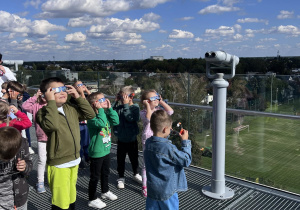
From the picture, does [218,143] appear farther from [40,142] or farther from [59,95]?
[40,142]

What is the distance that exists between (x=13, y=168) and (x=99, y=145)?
1122 mm

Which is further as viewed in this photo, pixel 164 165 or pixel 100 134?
pixel 100 134

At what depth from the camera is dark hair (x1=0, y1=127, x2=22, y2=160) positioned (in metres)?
2.32

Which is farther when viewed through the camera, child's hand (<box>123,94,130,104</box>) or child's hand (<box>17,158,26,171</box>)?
child's hand (<box>123,94,130,104</box>)

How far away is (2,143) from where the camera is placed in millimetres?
2318

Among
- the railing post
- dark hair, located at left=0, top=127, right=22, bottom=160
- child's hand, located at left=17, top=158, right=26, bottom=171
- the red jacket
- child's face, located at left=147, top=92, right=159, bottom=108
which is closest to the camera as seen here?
dark hair, located at left=0, top=127, right=22, bottom=160

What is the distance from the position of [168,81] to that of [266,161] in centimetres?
229

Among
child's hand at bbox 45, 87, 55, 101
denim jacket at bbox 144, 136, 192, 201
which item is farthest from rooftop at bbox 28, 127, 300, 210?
child's hand at bbox 45, 87, 55, 101

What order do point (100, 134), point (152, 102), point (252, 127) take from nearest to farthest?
1. point (100, 134)
2. point (152, 102)
3. point (252, 127)

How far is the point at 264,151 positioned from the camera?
4.67 metres

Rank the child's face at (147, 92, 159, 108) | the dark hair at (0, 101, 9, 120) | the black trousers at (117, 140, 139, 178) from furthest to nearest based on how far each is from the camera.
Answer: the black trousers at (117, 140, 139, 178)
the child's face at (147, 92, 159, 108)
the dark hair at (0, 101, 9, 120)

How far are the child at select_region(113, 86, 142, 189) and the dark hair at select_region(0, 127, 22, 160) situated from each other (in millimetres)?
1595

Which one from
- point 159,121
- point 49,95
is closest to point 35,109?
point 49,95

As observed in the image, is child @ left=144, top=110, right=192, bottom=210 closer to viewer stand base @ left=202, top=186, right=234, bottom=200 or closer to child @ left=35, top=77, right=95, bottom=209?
child @ left=35, top=77, right=95, bottom=209
